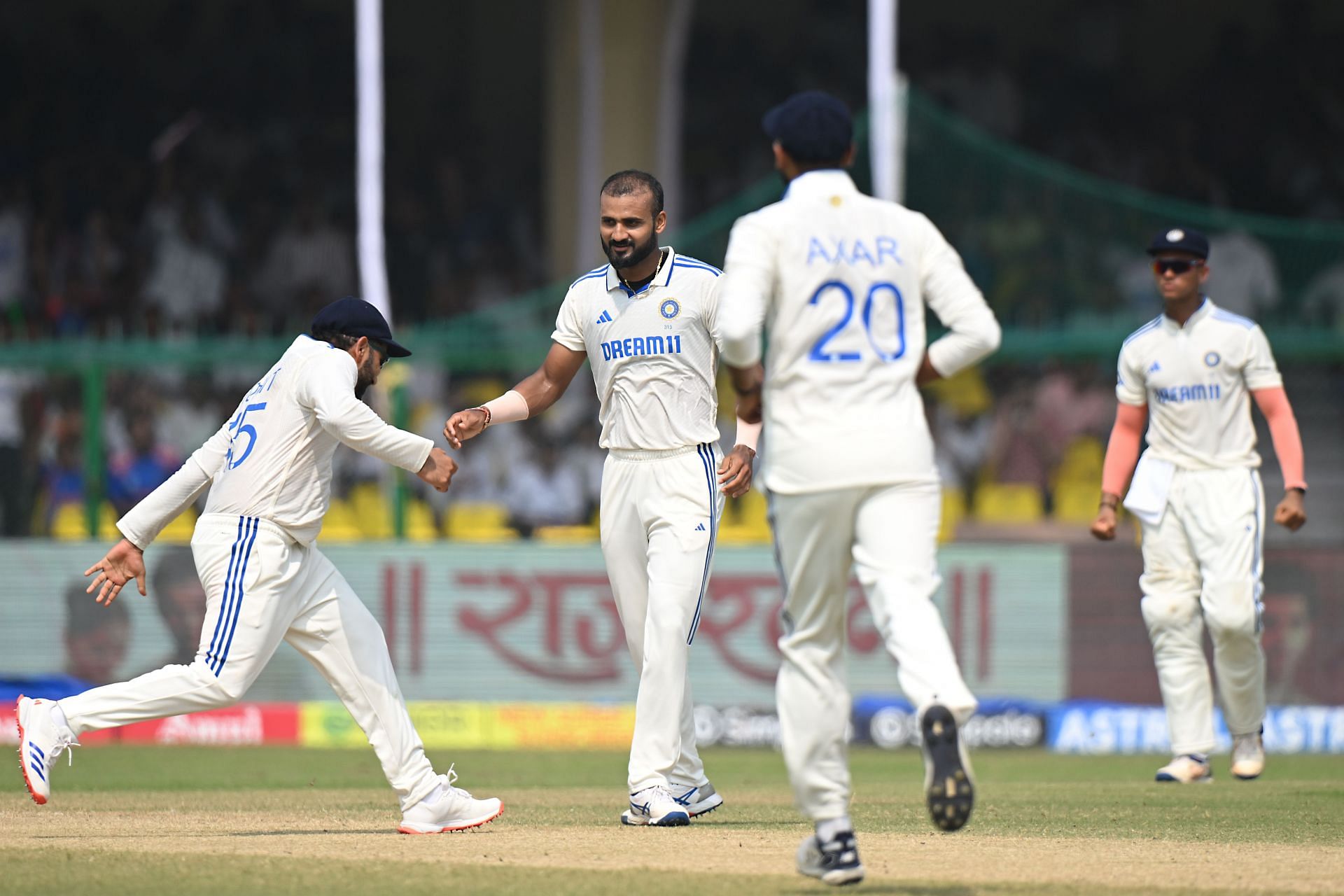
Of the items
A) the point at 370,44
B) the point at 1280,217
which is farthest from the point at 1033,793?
the point at 1280,217

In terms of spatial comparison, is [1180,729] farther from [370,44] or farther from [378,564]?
[370,44]

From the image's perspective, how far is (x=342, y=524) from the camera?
590 inches

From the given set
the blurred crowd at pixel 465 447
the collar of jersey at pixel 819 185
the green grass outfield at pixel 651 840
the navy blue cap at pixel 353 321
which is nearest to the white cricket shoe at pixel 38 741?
the green grass outfield at pixel 651 840

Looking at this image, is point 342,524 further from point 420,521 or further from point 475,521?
point 475,521

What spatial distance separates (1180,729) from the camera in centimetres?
966

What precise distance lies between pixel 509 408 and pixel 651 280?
0.78m

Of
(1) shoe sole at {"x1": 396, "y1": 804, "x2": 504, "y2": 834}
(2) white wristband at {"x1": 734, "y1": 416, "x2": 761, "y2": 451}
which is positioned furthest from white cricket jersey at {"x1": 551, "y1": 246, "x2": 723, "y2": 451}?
(1) shoe sole at {"x1": 396, "y1": 804, "x2": 504, "y2": 834}

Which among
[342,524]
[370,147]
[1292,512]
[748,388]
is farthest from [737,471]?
[370,147]

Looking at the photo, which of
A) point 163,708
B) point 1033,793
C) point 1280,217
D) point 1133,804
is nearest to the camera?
point 163,708

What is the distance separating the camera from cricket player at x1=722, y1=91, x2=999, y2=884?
5496 millimetres

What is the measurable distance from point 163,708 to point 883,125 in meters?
8.98

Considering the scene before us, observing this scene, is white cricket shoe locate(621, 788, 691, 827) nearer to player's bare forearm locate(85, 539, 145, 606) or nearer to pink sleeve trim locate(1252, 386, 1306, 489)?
player's bare forearm locate(85, 539, 145, 606)

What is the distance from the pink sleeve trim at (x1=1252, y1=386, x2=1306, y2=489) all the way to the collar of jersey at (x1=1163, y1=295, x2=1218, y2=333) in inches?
17.9

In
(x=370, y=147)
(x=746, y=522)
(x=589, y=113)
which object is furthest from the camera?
(x=589, y=113)
